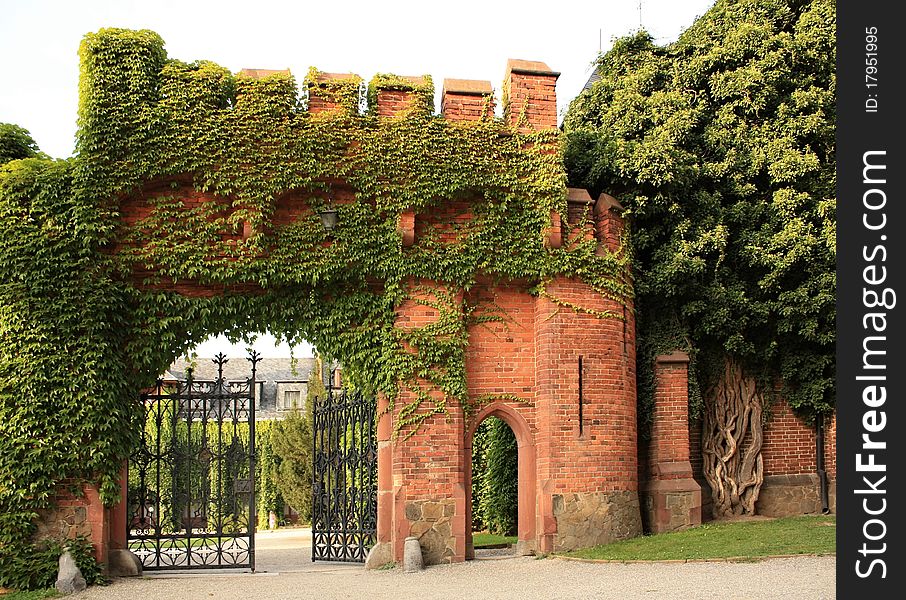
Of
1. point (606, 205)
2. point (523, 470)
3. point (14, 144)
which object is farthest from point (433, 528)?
point (14, 144)

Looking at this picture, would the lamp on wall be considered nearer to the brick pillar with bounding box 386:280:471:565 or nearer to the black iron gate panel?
the brick pillar with bounding box 386:280:471:565

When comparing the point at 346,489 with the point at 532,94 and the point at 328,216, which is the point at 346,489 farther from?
the point at 532,94

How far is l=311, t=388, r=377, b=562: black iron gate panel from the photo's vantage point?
14609 mm

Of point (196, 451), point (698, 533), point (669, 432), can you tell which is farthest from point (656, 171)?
point (196, 451)

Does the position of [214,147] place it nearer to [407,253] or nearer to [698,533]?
[407,253]

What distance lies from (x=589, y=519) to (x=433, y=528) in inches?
92.4

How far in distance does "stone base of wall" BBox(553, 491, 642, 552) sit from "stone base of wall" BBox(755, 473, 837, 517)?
12.1 feet

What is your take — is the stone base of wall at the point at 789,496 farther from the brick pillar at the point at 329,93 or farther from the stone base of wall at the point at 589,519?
the brick pillar at the point at 329,93

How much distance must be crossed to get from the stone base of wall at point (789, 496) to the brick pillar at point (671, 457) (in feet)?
6.86

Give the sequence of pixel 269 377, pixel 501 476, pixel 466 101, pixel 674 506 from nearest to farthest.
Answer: pixel 466 101
pixel 674 506
pixel 501 476
pixel 269 377

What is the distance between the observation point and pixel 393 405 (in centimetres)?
1381

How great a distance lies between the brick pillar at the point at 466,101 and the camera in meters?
14.5

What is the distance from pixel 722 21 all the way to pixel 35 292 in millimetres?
12840

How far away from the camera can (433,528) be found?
44.6ft
